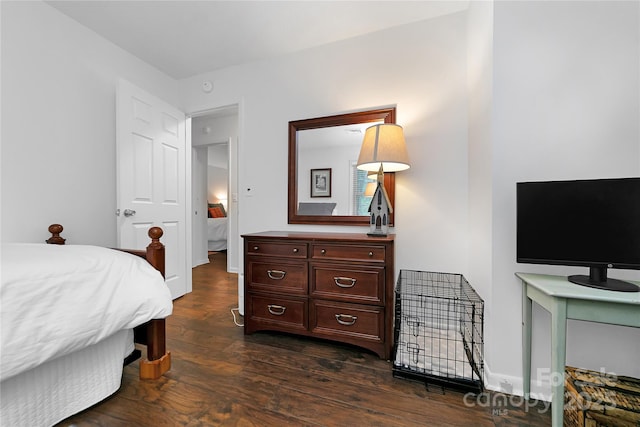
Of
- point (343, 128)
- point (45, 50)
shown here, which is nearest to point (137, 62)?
point (45, 50)

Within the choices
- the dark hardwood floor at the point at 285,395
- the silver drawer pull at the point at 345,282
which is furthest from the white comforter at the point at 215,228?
the silver drawer pull at the point at 345,282

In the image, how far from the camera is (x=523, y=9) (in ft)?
4.58

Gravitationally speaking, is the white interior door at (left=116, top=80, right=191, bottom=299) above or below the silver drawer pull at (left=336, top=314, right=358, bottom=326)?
above

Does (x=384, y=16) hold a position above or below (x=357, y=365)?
above

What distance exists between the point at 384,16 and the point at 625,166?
181cm

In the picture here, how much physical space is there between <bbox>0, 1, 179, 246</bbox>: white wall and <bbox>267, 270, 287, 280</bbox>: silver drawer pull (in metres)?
1.65

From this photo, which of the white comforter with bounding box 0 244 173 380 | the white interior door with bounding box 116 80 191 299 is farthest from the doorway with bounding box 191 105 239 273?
the white comforter with bounding box 0 244 173 380

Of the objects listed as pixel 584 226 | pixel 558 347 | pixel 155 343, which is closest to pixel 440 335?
pixel 558 347

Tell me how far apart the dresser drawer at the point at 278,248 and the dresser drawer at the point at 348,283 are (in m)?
0.15

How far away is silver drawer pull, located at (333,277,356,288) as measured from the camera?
5.92 feet

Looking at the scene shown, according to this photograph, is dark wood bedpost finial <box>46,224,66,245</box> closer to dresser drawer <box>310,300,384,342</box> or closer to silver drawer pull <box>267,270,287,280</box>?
silver drawer pull <box>267,270,287,280</box>

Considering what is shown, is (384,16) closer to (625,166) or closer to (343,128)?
(343,128)

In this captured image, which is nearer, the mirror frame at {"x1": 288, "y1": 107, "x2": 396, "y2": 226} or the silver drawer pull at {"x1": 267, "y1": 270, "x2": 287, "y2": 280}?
the silver drawer pull at {"x1": 267, "y1": 270, "x2": 287, "y2": 280}

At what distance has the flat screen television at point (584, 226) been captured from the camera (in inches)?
43.2
